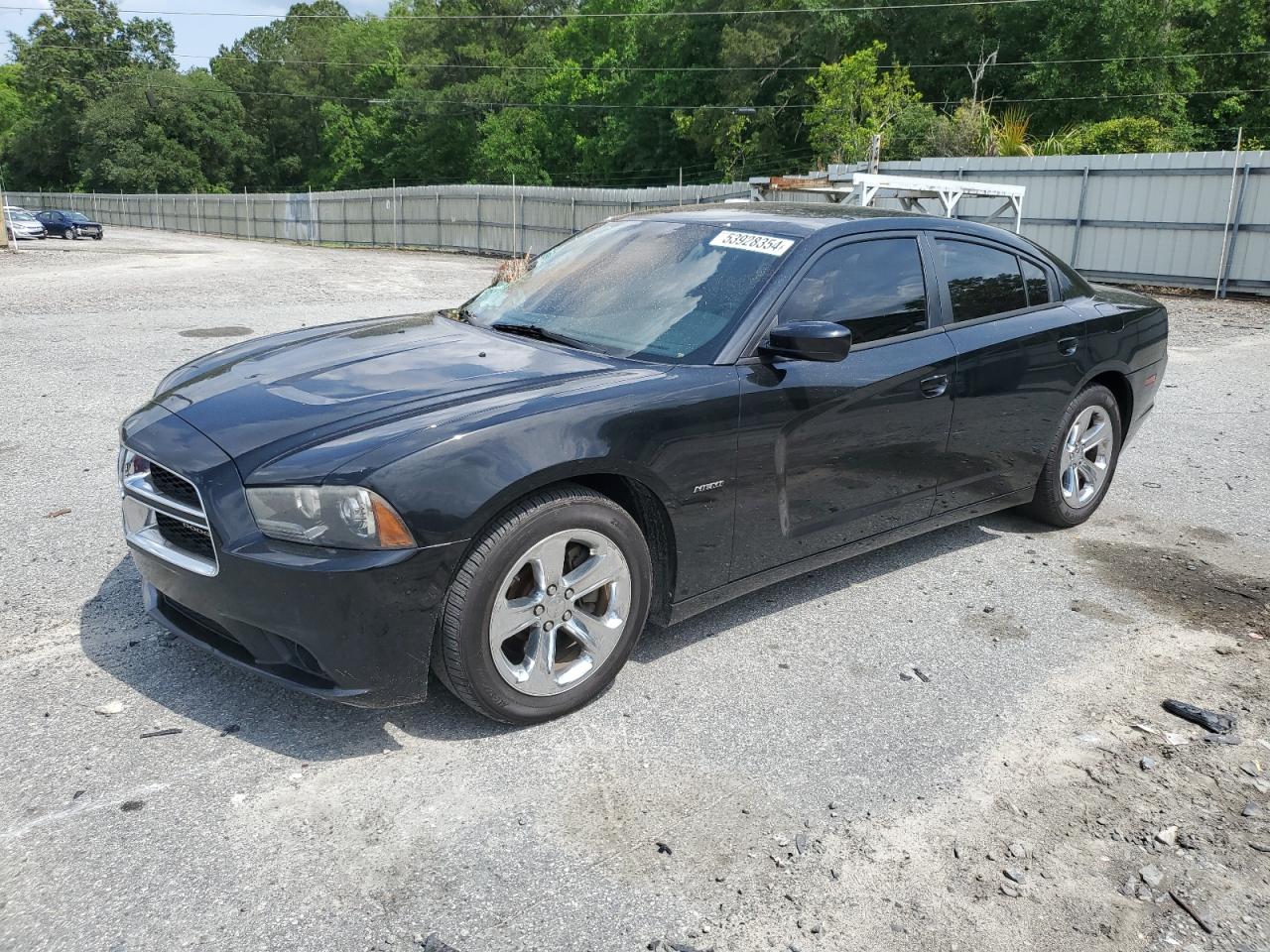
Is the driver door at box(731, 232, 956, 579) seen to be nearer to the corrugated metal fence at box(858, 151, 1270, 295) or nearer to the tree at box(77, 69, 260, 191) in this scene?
the corrugated metal fence at box(858, 151, 1270, 295)

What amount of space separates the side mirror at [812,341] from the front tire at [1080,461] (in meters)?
2.04

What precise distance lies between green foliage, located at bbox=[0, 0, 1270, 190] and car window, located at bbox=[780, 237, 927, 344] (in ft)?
65.0

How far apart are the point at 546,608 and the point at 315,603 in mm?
716

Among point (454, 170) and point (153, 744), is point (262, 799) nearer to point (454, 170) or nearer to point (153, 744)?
point (153, 744)

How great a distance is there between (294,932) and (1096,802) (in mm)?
2251

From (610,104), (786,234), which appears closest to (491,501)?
(786,234)

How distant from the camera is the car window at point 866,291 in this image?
3.97 metres

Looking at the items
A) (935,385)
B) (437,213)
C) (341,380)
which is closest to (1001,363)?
(935,385)

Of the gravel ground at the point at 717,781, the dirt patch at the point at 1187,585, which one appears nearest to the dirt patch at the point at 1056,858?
the gravel ground at the point at 717,781

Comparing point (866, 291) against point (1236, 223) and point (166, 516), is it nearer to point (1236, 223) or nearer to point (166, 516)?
point (166, 516)

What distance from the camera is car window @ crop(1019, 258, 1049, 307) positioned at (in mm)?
5012

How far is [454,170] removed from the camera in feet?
249

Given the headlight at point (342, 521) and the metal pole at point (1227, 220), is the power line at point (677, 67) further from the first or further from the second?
the headlight at point (342, 521)

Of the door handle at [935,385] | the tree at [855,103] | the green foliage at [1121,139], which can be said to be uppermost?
the tree at [855,103]
